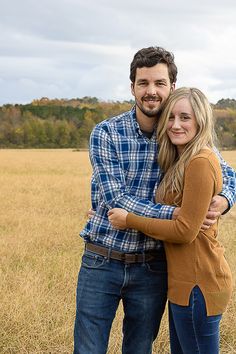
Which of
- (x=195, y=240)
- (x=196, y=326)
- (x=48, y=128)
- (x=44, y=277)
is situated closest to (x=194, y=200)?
(x=195, y=240)

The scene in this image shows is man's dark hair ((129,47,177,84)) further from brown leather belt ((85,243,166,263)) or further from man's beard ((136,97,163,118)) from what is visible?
brown leather belt ((85,243,166,263))

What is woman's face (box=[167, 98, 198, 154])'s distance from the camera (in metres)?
3.03

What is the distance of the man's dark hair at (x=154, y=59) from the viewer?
3.15m

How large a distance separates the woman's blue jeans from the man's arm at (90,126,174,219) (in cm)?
58

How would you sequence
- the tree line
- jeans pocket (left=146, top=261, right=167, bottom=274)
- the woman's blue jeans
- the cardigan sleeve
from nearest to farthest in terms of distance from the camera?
1. the cardigan sleeve
2. the woman's blue jeans
3. jeans pocket (left=146, top=261, right=167, bottom=274)
4. the tree line

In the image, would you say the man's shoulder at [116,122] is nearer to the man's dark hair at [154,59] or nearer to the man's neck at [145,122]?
the man's neck at [145,122]

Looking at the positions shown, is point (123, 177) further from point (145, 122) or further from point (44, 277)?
point (44, 277)

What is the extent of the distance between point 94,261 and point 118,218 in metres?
0.39

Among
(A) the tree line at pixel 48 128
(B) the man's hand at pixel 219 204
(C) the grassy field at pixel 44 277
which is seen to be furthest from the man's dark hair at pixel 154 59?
(A) the tree line at pixel 48 128

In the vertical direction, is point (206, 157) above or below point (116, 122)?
below

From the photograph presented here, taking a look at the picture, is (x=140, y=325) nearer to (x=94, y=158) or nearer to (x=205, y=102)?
(x=94, y=158)

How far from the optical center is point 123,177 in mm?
3188

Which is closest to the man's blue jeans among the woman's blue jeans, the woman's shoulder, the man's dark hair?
the woman's blue jeans

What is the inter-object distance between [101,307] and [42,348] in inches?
54.1
